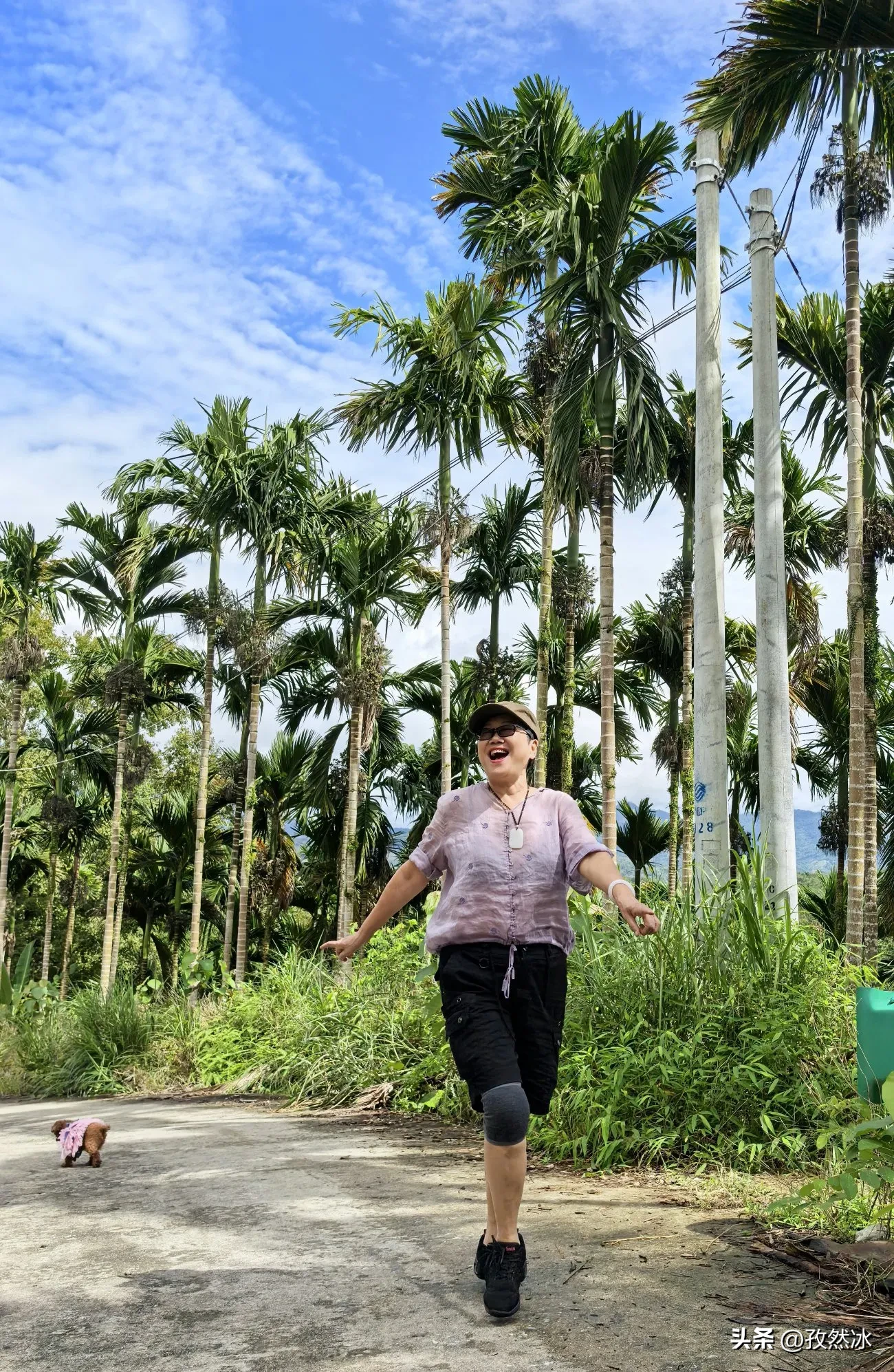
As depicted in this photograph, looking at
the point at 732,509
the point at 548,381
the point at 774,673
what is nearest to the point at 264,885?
the point at 732,509

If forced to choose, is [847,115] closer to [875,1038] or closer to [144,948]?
[875,1038]

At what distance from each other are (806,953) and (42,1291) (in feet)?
13.3

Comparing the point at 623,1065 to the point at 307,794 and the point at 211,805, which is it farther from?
the point at 211,805

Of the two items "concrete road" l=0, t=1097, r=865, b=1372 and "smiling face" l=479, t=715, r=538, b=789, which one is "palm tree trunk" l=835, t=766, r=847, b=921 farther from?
"smiling face" l=479, t=715, r=538, b=789

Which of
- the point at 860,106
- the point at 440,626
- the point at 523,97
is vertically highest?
the point at 523,97

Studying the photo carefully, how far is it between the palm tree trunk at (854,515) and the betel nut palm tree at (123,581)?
11480 millimetres

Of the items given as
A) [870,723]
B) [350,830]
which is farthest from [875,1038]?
[350,830]

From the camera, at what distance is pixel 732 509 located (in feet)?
60.6

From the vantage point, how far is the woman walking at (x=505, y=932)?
3.13 m

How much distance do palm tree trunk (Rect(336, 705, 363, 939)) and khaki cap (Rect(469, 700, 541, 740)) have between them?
13976 mm

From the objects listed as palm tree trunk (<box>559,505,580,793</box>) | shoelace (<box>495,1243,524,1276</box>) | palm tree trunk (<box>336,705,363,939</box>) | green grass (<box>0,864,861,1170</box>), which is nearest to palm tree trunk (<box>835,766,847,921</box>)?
palm tree trunk (<box>559,505,580,793</box>)

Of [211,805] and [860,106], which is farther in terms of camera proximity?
[211,805]

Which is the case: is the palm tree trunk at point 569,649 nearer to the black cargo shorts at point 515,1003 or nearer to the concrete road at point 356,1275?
the concrete road at point 356,1275

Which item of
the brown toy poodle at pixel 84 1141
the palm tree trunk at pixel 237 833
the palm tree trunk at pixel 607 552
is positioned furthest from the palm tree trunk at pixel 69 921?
the brown toy poodle at pixel 84 1141
